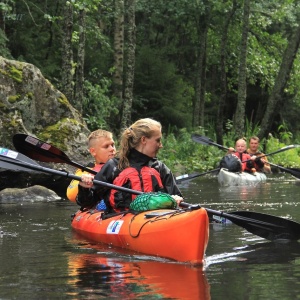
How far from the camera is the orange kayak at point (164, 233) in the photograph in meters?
6.44

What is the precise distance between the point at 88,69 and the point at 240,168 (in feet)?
26.0

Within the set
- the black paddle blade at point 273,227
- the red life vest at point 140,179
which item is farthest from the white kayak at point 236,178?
the red life vest at point 140,179

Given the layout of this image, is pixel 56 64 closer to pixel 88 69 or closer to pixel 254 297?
pixel 88 69

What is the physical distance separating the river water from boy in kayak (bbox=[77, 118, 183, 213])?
0.53m

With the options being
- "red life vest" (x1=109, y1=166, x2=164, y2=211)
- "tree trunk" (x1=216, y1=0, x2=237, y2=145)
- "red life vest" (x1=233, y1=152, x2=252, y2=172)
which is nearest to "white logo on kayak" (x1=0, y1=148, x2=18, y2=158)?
"red life vest" (x1=109, y1=166, x2=164, y2=211)

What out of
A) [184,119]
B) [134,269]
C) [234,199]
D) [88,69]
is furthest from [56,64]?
[134,269]

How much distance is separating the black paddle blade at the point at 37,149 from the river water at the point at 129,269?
85cm

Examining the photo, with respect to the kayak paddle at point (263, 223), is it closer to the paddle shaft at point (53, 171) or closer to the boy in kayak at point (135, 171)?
the paddle shaft at point (53, 171)

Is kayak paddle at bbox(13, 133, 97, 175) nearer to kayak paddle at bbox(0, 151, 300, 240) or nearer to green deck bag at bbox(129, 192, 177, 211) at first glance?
kayak paddle at bbox(0, 151, 300, 240)

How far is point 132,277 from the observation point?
6098 mm

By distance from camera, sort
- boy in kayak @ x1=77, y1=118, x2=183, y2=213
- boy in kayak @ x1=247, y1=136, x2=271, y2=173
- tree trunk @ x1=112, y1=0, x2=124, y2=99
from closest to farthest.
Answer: boy in kayak @ x1=77, y1=118, x2=183, y2=213 → boy in kayak @ x1=247, y1=136, x2=271, y2=173 → tree trunk @ x1=112, y1=0, x2=124, y2=99

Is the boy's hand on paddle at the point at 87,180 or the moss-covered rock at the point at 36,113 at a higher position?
the moss-covered rock at the point at 36,113

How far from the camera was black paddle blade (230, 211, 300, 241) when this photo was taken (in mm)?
8062

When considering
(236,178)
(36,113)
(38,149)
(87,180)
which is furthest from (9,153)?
(236,178)
